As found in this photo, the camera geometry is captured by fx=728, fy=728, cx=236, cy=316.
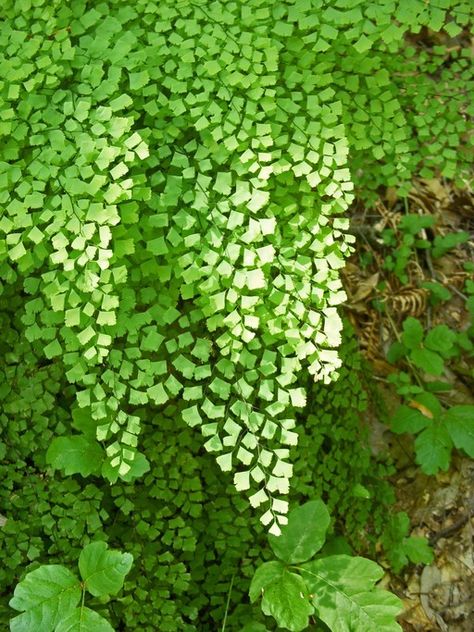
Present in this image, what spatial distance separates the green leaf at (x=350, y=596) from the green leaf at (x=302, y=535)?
0.16 ft

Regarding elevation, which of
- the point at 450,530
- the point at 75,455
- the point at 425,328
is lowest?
the point at 450,530

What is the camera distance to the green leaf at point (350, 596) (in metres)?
2.36

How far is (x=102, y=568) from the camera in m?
2.16

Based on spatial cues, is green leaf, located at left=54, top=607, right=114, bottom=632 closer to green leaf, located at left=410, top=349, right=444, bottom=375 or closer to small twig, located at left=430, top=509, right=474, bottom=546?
small twig, located at left=430, top=509, right=474, bottom=546

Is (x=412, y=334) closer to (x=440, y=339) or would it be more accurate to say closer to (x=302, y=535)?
(x=440, y=339)

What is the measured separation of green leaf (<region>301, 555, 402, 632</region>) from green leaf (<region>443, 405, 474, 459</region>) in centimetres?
95

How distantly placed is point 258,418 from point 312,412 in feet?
2.86

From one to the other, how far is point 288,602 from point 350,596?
23 centimetres

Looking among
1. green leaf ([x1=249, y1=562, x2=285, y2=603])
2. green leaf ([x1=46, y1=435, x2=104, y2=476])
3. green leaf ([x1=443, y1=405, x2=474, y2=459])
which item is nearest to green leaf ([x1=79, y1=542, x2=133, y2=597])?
green leaf ([x1=46, y1=435, x2=104, y2=476])

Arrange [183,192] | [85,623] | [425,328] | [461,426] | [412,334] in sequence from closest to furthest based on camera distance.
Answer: [183,192] → [85,623] → [461,426] → [412,334] → [425,328]

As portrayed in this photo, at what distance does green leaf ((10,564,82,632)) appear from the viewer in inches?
80.2

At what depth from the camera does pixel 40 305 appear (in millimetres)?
2076

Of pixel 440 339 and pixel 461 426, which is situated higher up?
pixel 440 339

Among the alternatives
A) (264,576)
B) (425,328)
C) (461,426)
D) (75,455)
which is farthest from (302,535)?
(425,328)
